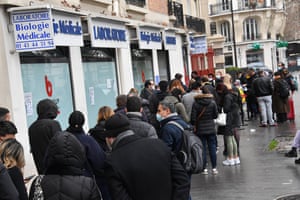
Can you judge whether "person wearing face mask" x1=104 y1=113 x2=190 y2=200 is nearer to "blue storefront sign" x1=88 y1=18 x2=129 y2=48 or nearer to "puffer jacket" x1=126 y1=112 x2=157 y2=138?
"puffer jacket" x1=126 y1=112 x2=157 y2=138

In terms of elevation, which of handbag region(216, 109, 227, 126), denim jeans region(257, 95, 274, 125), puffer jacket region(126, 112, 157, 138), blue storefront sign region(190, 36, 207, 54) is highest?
blue storefront sign region(190, 36, 207, 54)

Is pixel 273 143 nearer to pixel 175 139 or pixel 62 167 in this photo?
pixel 175 139

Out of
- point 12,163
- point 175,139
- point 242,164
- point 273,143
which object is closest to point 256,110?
point 273,143

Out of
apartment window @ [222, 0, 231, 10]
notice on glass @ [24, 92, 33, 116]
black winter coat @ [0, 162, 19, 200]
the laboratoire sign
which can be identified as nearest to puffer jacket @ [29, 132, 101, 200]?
black winter coat @ [0, 162, 19, 200]

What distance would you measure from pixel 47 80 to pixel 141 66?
7.98m

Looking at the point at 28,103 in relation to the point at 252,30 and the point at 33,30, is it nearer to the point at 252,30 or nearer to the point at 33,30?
the point at 33,30

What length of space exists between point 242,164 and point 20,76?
16.2 ft

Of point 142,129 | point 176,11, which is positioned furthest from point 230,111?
point 176,11

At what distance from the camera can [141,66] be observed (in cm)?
1956

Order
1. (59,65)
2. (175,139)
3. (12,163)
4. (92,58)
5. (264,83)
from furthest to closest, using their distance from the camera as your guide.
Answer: (264,83)
(92,58)
(59,65)
(175,139)
(12,163)

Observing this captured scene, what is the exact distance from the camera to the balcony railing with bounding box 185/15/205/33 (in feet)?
87.5

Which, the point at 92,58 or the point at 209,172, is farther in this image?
the point at 92,58

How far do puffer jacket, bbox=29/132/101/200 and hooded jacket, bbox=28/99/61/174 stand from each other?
113 inches

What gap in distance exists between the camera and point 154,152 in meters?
4.12
